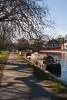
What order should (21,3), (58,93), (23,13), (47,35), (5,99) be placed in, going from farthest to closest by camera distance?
1. (47,35)
2. (23,13)
3. (21,3)
4. (58,93)
5. (5,99)

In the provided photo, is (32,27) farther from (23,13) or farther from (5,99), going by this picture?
(5,99)

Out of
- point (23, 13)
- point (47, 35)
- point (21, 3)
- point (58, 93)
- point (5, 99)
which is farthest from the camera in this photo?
point (47, 35)

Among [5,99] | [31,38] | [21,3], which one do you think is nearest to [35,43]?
[31,38]

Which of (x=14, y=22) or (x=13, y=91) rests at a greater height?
(x=14, y=22)

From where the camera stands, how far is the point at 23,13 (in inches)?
654

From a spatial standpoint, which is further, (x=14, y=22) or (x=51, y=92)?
(x=14, y=22)

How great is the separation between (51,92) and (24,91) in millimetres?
1294

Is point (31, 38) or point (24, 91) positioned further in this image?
point (31, 38)

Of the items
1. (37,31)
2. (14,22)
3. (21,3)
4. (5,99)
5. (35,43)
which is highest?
(21,3)

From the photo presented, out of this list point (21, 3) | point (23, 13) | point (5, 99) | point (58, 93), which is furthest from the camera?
point (23, 13)

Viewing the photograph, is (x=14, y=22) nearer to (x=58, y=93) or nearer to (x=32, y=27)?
(x=32, y=27)

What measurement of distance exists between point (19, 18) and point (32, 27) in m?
2.00

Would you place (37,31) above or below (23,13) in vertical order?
below

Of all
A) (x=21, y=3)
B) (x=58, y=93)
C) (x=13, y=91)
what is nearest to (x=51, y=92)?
(x=58, y=93)
